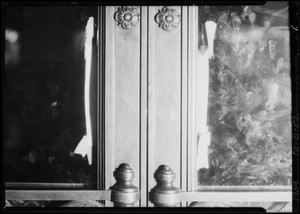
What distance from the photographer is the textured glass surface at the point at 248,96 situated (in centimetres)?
229

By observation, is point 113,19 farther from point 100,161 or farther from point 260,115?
point 260,115

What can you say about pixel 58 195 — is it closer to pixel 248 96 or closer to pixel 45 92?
pixel 45 92

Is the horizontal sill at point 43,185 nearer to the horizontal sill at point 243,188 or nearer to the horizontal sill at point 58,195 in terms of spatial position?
the horizontal sill at point 58,195

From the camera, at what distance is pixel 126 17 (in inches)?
90.3

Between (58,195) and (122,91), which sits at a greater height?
(122,91)

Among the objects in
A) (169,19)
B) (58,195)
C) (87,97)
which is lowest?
(58,195)

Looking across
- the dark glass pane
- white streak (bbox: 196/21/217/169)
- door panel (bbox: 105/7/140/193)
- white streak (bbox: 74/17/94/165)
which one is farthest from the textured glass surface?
the dark glass pane

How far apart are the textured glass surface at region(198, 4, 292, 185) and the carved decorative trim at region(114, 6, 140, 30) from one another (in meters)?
0.63

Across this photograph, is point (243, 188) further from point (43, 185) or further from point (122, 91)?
point (43, 185)

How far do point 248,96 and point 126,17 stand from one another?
3.51 ft

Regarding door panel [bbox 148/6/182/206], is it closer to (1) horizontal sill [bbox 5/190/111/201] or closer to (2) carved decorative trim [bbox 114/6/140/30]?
(2) carved decorative trim [bbox 114/6/140/30]

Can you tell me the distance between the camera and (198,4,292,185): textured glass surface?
229 cm

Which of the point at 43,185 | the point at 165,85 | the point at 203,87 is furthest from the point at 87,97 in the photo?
the point at 203,87

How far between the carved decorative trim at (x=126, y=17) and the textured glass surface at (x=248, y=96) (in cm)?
63
